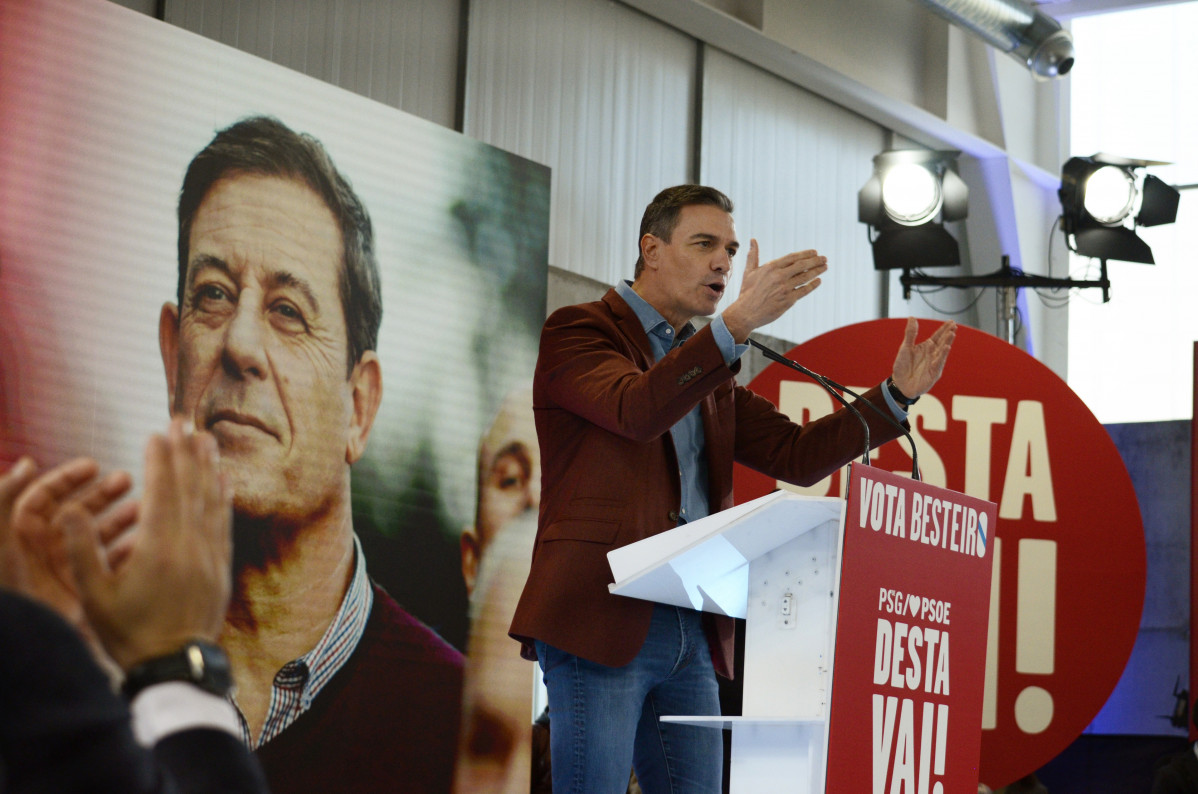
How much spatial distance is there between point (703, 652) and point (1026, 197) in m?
5.93

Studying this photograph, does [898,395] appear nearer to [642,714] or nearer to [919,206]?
[642,714]

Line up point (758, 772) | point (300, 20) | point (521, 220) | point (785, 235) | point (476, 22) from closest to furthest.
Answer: point (758, 772) → point (521, 220) → point (300, 20) → point (476, 22) → point (785, 235)

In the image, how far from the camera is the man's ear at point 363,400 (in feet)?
11.1

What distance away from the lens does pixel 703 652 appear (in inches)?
80.4

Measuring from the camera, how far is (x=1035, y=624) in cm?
434

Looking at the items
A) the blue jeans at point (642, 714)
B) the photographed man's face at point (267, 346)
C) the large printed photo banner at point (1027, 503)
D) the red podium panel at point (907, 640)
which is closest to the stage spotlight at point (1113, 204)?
the large printed photo banner at point (1027, 503)

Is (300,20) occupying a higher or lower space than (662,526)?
higher

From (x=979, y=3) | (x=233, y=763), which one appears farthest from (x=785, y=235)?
(x=233, y=763)

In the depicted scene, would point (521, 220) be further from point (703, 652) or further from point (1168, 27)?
point (1168, 27)

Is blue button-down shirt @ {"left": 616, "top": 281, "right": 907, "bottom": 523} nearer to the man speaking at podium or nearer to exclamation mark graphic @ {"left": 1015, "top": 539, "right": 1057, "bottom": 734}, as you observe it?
the man speaking at podium

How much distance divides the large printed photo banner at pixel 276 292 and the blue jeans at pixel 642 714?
1329mm

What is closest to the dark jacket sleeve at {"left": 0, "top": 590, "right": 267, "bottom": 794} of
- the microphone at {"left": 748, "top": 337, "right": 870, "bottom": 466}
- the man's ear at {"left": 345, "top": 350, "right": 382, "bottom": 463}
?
the microphone at {"left": 748, "top": 337, "right": 870, "bottom": 466}

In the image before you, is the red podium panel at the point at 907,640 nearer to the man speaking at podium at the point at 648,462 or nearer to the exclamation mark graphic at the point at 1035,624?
the man speaking at podium at the point at 648,462

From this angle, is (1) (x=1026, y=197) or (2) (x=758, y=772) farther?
(1) (x=1026, y=197)
